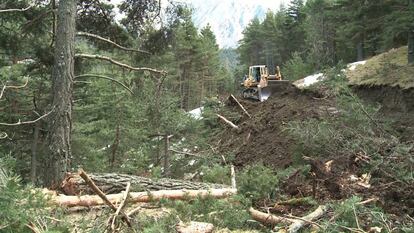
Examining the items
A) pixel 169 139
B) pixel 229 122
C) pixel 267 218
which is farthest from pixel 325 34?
pixel 267 218

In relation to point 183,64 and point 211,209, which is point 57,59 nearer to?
point 211,209

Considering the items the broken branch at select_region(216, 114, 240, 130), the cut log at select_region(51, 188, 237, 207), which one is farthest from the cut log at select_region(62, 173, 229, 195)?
the broken branch at select_region(216, 114, 240, 130)

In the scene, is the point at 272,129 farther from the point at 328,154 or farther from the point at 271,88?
the point at 271,88

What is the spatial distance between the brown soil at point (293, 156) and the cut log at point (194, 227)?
4.43 ft

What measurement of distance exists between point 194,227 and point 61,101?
3375mm

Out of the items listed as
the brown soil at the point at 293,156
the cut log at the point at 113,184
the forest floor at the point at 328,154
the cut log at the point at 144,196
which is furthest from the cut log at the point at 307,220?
the cut log at the point at 113,184

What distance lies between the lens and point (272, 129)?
1375 centimetres

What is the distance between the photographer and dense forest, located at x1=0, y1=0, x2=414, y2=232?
5.40 metres

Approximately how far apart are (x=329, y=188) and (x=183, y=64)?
129 feet

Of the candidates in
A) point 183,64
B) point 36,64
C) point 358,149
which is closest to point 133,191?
point 358,149

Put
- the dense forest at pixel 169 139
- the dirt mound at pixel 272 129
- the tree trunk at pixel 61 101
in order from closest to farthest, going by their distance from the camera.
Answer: the dense forest at pixel 169 139 → the tree trunk at pixel 61 101 → the dirt mound at pixel 272 129

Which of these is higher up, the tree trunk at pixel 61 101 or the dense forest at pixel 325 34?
the dense forest at pixel 325 34

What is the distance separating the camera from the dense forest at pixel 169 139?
5.40 metres

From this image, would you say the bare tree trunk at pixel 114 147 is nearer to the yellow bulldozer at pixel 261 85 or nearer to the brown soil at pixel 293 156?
the brown soil at pixel 293 156
